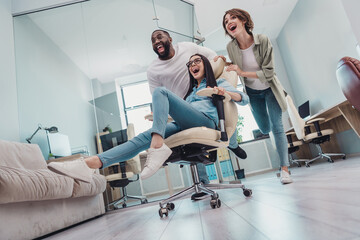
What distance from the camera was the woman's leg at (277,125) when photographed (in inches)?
79.3

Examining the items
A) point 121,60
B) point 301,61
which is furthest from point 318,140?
point 121,60

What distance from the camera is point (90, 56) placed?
146 inches

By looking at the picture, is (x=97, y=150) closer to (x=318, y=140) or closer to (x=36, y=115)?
(x=36, y=115)

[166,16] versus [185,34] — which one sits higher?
[166,16]

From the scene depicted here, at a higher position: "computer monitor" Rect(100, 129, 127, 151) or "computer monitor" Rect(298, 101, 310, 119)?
"computer monitor" Rect(298, 101, 310, 119)

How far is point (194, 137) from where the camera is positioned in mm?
1488

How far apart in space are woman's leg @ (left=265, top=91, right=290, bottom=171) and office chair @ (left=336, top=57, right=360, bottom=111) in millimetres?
1335

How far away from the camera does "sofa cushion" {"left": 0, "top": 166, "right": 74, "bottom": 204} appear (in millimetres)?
1428

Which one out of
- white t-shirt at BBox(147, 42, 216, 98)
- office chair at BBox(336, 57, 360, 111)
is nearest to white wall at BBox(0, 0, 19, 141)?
white t-shirt at BBox(147, 42, 216, 98)

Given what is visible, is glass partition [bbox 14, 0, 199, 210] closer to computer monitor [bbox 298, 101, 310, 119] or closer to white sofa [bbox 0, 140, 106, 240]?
white sofa [bbox 0, 140, 106, 240]

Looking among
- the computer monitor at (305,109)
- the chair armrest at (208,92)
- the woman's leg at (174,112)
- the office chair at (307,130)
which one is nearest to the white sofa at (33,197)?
the woman's leg at (174,112)

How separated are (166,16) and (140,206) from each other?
2.52 meters

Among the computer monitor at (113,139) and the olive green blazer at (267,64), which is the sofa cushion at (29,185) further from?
the olive green blazer at (267,64)

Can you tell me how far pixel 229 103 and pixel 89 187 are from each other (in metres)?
1.54
